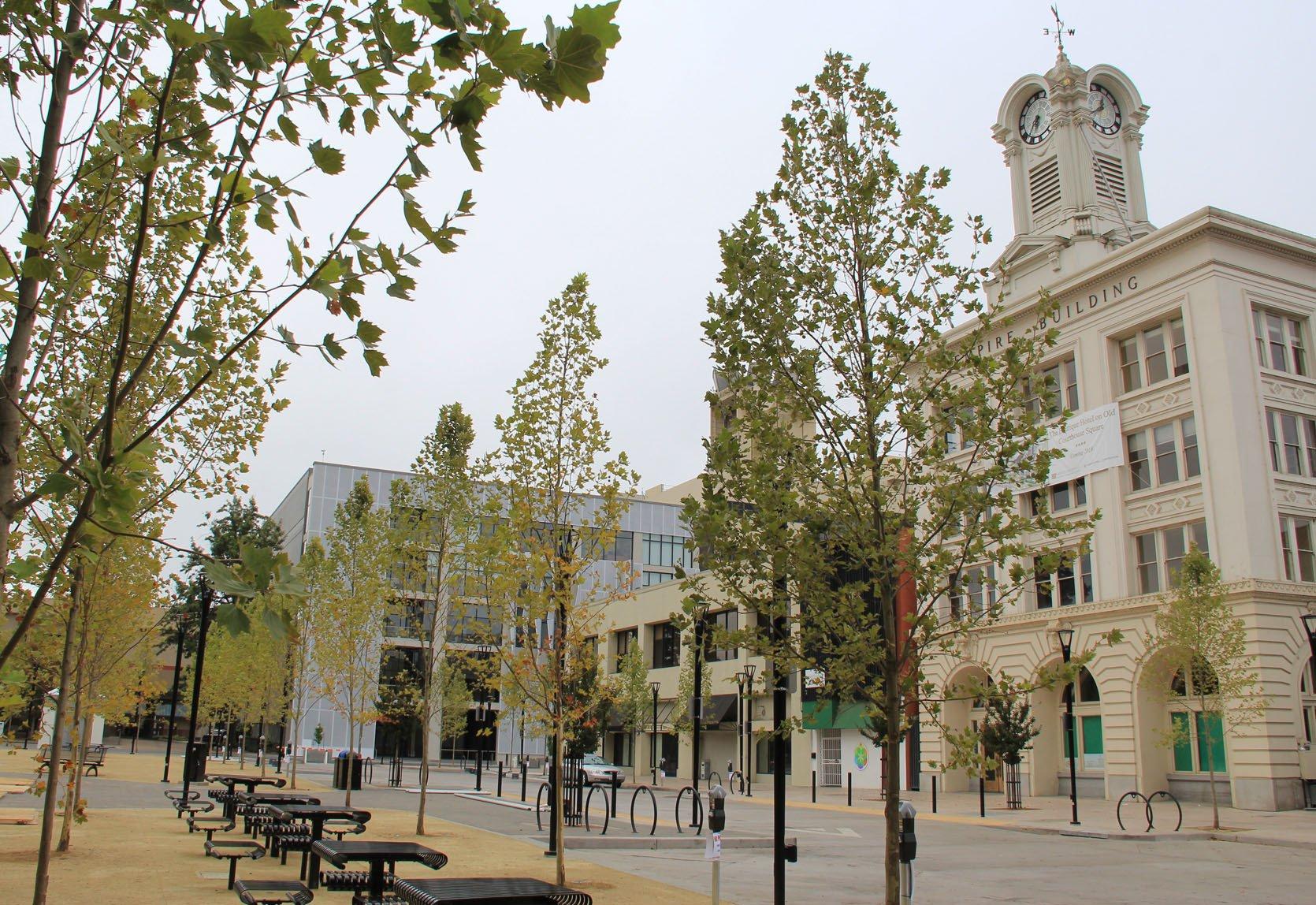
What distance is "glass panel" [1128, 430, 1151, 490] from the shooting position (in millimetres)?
36531

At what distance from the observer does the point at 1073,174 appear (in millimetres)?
43125

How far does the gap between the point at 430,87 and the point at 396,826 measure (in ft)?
62.8

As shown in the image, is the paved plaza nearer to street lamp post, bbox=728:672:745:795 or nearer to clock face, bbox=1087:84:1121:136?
street lamp post, bbox=728:672:745:795

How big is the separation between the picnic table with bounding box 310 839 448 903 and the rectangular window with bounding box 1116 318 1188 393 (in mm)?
33437

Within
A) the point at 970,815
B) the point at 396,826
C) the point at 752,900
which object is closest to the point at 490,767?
the point at 970,815

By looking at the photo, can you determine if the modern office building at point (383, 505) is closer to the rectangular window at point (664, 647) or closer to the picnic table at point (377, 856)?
the rectangular window at point (664, 647)

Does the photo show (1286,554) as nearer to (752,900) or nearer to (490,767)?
(752,900)

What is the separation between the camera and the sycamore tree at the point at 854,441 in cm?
846

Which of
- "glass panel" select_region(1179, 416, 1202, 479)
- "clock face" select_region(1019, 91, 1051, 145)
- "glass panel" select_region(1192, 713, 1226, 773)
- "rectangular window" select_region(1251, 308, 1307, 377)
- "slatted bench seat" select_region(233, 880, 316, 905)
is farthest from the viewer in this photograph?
"clock face" select_region(1019, 91, 1051, 145)

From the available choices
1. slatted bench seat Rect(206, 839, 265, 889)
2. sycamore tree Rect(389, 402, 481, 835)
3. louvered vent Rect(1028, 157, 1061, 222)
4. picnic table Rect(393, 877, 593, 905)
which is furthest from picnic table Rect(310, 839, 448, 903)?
louvered vent Rect(1028, 157, 1061, 222)

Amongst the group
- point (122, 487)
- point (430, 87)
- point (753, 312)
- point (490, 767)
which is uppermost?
point (753, 312)

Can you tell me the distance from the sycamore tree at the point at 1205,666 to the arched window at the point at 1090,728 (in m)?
3.29

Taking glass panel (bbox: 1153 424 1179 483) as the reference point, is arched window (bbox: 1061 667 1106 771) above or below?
below

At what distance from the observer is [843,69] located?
9.91 meters
